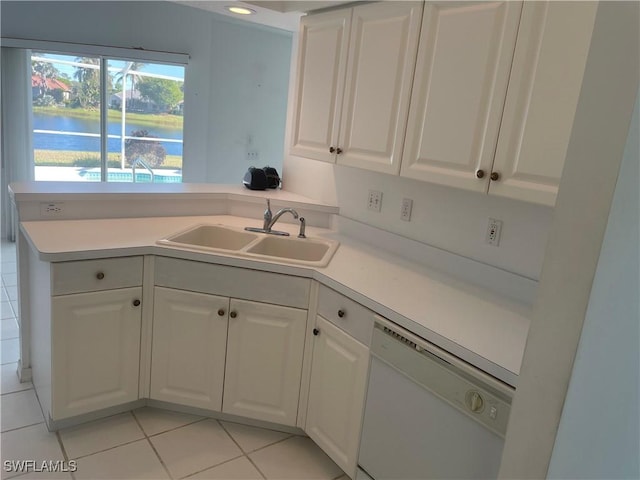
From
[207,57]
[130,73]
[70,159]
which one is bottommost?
[70,159]

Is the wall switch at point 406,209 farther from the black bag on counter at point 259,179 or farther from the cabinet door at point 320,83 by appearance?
the black bag on counter at point 259,179

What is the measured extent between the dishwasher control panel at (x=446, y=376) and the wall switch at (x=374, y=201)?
94 cm

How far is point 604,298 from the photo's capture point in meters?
0.69

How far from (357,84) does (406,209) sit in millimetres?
650

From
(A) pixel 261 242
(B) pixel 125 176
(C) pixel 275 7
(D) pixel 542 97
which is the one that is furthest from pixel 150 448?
(B) pixel 125 176

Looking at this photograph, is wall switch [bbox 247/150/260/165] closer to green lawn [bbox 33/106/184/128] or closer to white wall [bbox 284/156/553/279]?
green lawn [bbox 33/106/184/128]

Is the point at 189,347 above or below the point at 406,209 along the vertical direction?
below

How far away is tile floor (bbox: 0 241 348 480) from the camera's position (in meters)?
1.93

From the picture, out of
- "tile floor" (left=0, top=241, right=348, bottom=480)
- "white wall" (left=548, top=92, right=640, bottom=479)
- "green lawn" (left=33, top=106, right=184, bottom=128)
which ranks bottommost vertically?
"tile floor" (left=0, top=241, right=348, bottom=480)

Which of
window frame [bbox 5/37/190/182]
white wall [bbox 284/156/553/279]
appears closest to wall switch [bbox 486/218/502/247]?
white wall [bbox 284/156/553/279]

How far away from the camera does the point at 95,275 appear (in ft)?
6.40

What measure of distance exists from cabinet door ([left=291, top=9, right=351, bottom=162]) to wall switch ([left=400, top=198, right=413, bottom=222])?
43 centimetres

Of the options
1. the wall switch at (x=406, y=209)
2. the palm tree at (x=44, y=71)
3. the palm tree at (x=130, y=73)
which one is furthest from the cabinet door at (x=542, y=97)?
the palm tree at (x=44, y=71)

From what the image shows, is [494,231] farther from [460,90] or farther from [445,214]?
[460,90]
